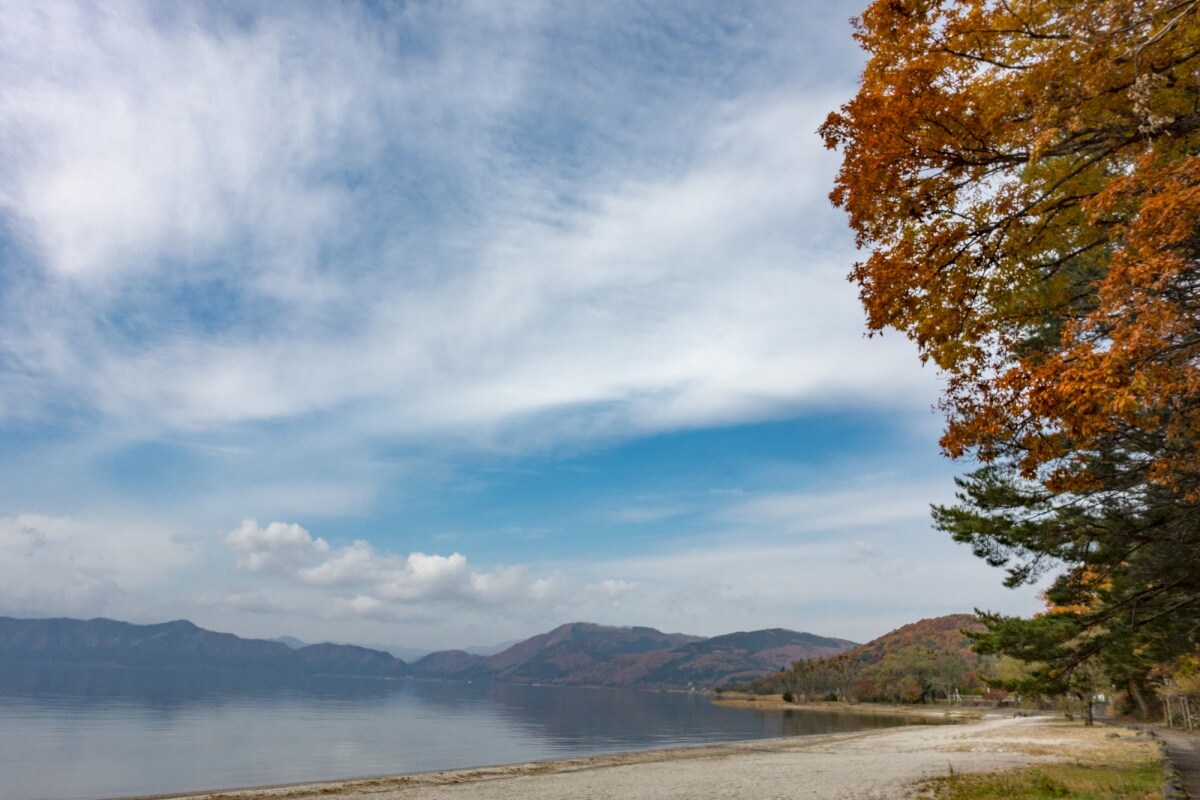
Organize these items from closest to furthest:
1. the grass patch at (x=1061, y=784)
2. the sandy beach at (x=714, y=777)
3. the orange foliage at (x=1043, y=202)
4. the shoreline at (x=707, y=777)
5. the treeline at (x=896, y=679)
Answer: the orange foliage at (x=1043, y=202)
the grass patch at (x=1061, y=784)
the sandy beach at (x=714, y=777)
the shoreline at (x=707, y=777)
the treeline at (x=896, y=679)

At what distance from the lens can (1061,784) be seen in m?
16.1

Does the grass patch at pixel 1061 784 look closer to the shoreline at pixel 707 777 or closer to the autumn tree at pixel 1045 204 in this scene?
the shoreline at pixel 707 777

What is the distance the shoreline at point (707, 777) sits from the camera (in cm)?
2220

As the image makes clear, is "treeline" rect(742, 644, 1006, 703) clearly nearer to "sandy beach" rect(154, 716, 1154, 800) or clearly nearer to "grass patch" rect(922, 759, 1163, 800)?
"sandy beach" rect(154, 716, 1154, 800)

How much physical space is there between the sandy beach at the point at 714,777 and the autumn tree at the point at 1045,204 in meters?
15.4

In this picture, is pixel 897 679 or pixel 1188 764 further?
pixel 897 679

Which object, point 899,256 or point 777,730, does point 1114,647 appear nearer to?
point 899,256

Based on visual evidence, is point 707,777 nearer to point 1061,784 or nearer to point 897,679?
point 1061,784

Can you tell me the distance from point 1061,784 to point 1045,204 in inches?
611

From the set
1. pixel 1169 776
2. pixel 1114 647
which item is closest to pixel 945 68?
pixel 1169 776

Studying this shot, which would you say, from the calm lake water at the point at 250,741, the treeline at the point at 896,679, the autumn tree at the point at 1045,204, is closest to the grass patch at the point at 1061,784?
the autumn tree at the point at 1045,204

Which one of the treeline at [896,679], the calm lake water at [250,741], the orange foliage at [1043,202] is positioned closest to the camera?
the orange foliage at [1043,202]

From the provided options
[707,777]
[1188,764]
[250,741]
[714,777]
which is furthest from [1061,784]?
[250,741]

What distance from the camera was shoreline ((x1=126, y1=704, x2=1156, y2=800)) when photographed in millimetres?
22203
